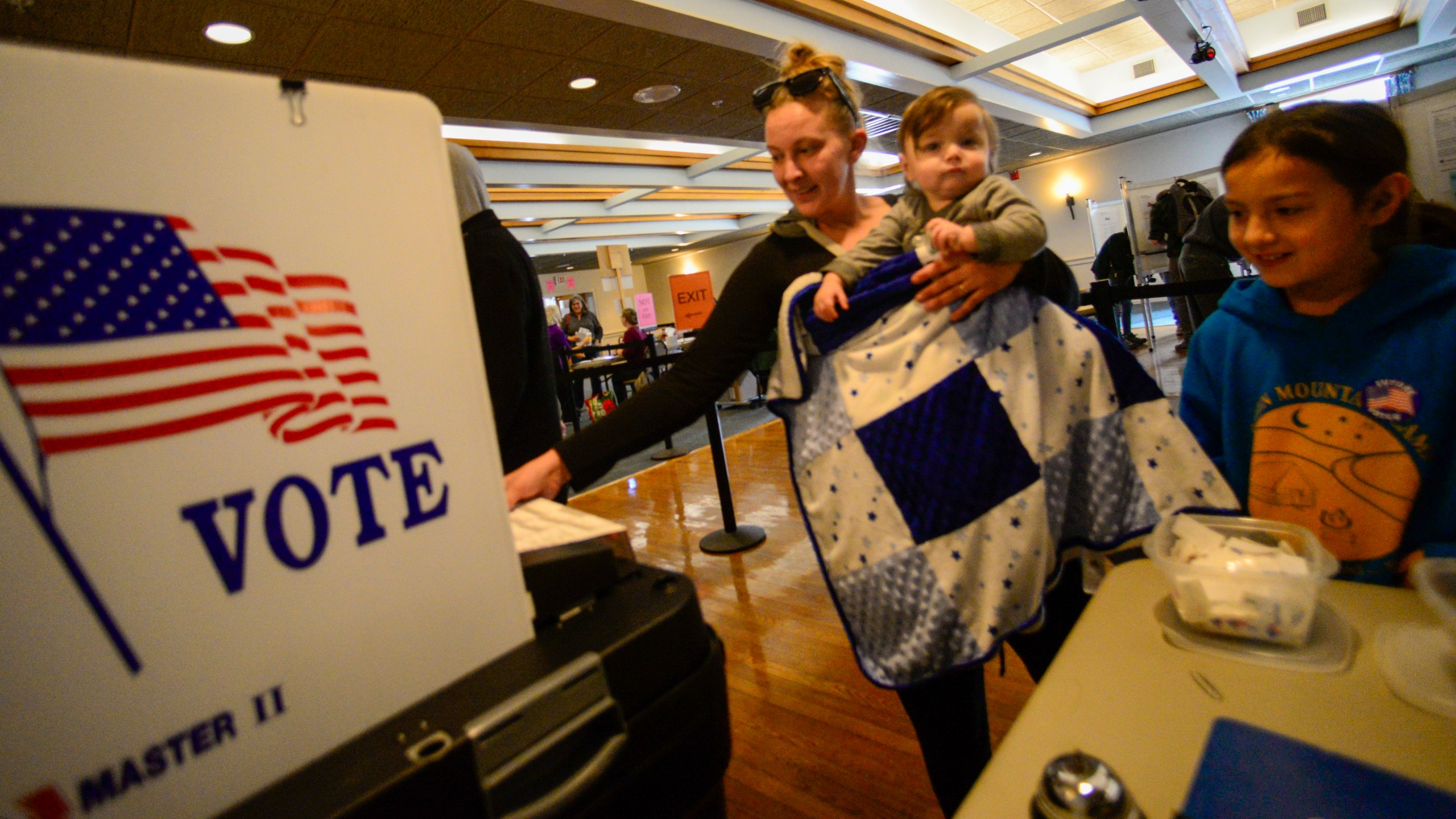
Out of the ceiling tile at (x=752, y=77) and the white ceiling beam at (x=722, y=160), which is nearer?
the ceiling tile at (x=752, y=77)

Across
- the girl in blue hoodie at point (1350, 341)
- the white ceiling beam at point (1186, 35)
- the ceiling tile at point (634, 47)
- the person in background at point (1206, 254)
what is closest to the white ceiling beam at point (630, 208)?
the ceiling tile at point (634, 47)

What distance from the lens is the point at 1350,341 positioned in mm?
900

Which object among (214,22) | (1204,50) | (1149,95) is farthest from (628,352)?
(1149,95)

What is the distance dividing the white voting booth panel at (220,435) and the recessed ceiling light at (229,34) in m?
4.19

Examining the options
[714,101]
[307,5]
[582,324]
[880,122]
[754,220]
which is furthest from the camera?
[754,220]

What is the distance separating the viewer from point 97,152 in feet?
0.93

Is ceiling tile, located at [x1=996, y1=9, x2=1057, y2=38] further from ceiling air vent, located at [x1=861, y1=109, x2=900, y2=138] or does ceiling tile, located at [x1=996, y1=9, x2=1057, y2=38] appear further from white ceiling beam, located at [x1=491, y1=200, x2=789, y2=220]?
white ceiling beam, located at [x1=491, y1=200, x2=789, y2=220]

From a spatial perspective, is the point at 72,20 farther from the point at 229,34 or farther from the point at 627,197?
the point at 627,197

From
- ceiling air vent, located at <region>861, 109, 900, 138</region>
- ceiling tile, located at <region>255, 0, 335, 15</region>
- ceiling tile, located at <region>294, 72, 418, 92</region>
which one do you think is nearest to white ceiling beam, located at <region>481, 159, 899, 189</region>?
ceiling air vent, located at <region>861, 109, 900, 138</region>

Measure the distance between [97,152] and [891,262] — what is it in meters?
0.78

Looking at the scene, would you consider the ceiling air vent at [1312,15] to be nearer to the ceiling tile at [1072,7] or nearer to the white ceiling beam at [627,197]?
the ceiling tile at [1072,7]

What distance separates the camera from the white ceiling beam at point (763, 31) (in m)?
3.79

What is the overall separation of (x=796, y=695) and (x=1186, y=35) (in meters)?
7.46

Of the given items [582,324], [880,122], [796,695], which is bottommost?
[796,695]
